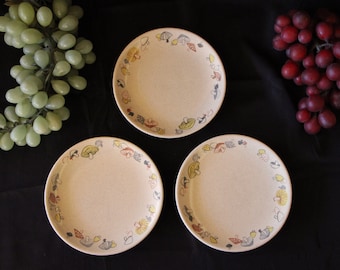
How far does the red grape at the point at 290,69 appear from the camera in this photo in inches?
29.4

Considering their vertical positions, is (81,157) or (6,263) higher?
(81,157)

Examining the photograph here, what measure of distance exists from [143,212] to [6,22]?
37 centimetres

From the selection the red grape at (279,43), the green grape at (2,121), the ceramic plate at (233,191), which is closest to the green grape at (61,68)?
the green grape at (2,121)

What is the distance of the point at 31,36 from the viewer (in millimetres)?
685

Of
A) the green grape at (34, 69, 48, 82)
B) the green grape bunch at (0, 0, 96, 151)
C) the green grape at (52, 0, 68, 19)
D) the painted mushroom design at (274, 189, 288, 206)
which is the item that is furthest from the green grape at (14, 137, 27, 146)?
the painted mushroom design at (274, 189, 288, 206)

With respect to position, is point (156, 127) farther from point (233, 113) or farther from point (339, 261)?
point (339, 261)

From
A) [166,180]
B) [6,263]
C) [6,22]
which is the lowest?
[6,263]

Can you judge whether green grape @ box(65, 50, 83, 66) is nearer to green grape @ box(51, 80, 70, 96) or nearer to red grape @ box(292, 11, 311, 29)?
green grape @ box(51, 80, 70, 96)

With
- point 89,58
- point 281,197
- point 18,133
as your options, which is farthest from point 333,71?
point 18,133

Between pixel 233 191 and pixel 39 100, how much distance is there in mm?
338

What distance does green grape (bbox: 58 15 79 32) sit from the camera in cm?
71

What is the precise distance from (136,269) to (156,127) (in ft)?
0.76

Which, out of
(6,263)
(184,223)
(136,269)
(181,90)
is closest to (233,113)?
(181,90)

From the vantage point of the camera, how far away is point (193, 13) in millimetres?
803
